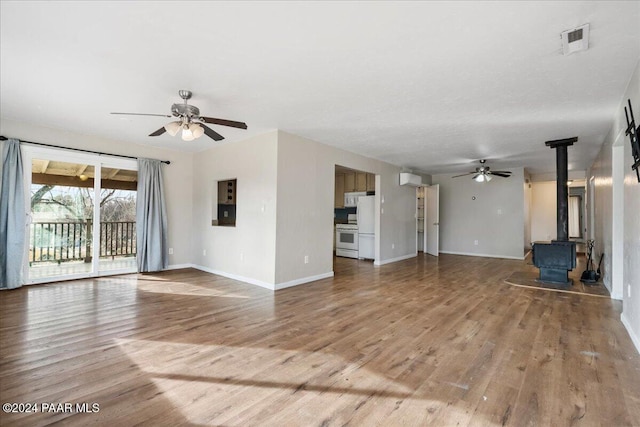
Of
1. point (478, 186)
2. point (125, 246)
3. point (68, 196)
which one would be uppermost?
point (478, 186)

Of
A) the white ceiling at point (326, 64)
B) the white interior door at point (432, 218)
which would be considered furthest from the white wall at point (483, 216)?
the white ceiling at point (326, 64)

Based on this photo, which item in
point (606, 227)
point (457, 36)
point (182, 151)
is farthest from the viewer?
point (182, 151)

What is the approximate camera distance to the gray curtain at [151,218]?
216 inches

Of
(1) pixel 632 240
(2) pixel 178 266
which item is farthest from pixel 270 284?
(1) pixel 632 240

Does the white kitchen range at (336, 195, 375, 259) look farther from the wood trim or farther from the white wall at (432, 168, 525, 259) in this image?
the wood trim

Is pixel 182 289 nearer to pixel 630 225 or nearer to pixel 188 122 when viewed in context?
pixel 188 122

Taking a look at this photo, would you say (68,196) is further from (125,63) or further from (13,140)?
(125,63)

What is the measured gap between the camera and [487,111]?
357cm

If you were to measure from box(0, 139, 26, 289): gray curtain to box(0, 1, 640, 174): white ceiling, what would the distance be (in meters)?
0.59

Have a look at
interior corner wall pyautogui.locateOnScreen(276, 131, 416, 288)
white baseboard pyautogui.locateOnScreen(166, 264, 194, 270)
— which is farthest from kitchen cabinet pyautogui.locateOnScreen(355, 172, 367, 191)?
white baseboard pyautogui.locateOnScreen(166, 264, 194, 270)

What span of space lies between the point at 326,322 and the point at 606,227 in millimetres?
4694

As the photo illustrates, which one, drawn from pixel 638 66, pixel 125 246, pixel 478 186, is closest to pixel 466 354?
pixel 638 66

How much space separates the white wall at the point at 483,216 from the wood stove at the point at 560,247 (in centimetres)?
292

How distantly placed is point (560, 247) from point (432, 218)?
3607 millimetres
